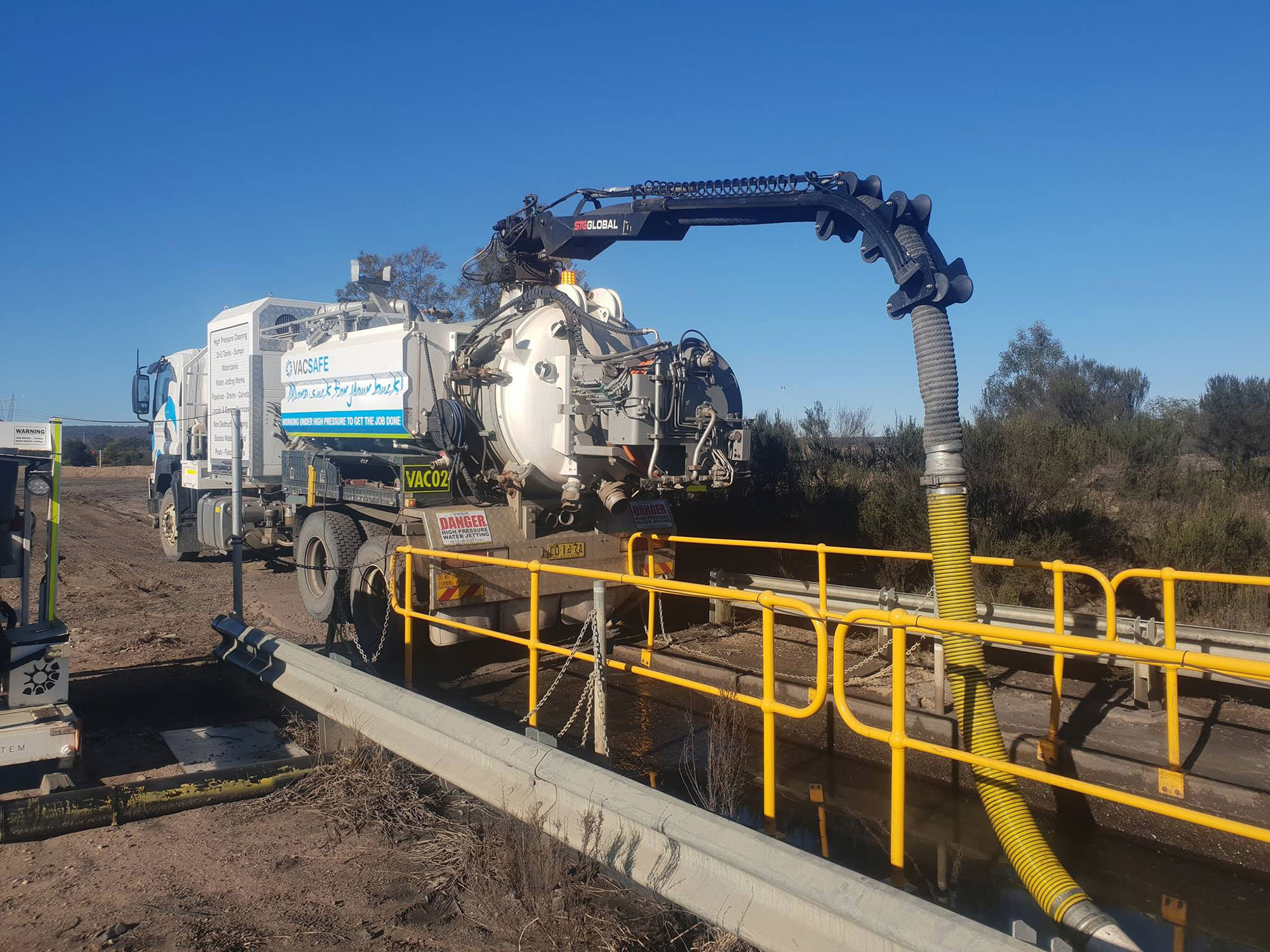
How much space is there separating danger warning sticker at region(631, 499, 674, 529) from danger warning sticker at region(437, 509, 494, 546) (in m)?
1.42

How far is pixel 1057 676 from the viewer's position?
556cm

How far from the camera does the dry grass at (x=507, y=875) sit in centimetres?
349

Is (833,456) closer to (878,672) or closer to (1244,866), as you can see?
(878,672)

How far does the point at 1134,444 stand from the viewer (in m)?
14.0

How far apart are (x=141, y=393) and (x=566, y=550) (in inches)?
500

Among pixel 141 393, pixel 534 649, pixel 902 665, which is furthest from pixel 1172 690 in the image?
pixel 141 393

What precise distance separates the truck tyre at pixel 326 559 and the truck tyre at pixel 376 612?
0.58 ft

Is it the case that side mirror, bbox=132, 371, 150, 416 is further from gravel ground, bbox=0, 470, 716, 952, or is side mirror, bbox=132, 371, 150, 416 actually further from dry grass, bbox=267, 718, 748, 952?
dry grass, bbox=267, 718, 748, 952

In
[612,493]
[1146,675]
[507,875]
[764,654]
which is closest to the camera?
[507,875]

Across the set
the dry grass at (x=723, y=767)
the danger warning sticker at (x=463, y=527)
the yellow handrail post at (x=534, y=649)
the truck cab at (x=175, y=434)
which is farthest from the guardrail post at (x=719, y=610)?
the truck cab at (x=175, y=434)

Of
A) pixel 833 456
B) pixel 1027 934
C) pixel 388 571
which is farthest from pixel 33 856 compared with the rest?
pixel 833 456

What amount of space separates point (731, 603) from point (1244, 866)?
5156 millimetres

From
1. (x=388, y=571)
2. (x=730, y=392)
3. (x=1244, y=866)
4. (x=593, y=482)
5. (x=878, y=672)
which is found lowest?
(x=1244, y=866)

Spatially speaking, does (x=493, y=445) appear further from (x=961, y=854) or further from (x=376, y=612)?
(x=961, y=854)
